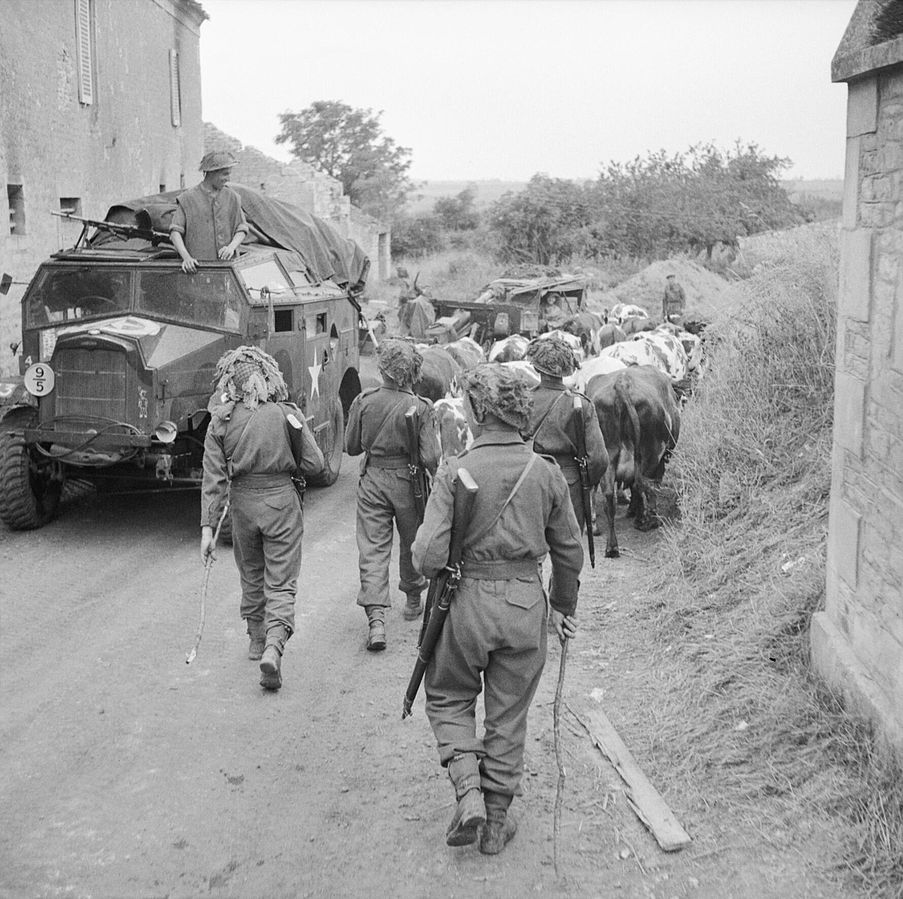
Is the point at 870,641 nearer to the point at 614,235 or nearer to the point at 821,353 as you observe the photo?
the point at 821,353

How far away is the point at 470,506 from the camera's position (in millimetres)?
4594

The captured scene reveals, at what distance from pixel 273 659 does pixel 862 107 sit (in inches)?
159

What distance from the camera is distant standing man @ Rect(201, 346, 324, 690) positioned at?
639 centimetres

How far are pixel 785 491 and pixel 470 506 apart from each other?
410 cm

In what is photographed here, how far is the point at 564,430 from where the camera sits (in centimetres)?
716

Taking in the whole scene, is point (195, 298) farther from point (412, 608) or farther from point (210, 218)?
point (412, 608)

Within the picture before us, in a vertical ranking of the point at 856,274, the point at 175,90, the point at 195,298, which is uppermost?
the point at 175,90

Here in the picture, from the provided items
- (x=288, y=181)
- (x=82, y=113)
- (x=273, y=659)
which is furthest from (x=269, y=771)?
(x=288, y=181)

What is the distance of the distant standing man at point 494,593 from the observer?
462 cm

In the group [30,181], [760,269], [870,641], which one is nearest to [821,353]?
[760,269]

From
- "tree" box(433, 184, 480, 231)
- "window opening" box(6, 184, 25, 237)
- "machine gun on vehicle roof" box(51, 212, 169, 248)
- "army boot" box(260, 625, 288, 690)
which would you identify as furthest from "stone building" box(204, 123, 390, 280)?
"army boot" box(260, 625, 288, 690)

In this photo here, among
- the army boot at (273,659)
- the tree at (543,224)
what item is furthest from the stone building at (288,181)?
the army boot at (273,659)

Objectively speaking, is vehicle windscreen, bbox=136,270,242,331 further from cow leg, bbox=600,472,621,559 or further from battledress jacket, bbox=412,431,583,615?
battledress jacket, bbox=412,431,583,615

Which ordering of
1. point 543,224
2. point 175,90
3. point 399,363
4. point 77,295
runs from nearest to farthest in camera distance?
point 399,363, point 77,295, point 175,90, point 543,224
